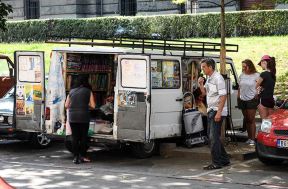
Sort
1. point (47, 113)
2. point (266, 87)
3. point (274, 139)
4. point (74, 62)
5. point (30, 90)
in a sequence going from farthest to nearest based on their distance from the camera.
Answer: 1. point (74, 62)
2. point (30, 90)
3. point (47, 113)
4. point (266, 87)
5. point (274, 139)

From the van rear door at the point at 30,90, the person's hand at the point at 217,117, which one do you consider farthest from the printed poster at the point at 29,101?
the person's hand at the point at 217,117

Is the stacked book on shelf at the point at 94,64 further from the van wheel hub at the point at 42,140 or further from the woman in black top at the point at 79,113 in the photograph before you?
the van wheel hub at the point at 42,140

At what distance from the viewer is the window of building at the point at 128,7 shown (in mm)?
35594

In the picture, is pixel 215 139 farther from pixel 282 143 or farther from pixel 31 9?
pixel 31 9

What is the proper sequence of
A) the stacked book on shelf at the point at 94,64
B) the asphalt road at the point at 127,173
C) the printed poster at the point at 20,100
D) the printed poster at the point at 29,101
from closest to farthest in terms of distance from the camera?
the asphalt road at the point at 127,173 → the printed poster at the point at 29,101 → the printed poster at the point at 20,100 → the stacked book on shelf at the point at 94,64

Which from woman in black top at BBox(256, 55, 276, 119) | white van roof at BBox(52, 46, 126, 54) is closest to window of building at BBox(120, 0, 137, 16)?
white van roof at BBox(52, 46, 126, 54)

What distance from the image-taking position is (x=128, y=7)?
3588cm

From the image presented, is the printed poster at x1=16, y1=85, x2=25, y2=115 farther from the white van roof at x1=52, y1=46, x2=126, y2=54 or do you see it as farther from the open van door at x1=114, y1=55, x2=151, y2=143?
the open van door at x1=114, y1=55, x2=151, y2=143

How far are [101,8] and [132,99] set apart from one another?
25943mm

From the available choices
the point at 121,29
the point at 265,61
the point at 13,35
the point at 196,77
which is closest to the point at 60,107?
the point at 196,77

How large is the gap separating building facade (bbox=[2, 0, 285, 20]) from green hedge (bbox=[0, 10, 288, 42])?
3138mm

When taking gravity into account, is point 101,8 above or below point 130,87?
above

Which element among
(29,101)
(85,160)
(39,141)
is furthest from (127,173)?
(39,141)

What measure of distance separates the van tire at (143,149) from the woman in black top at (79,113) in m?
0.93
